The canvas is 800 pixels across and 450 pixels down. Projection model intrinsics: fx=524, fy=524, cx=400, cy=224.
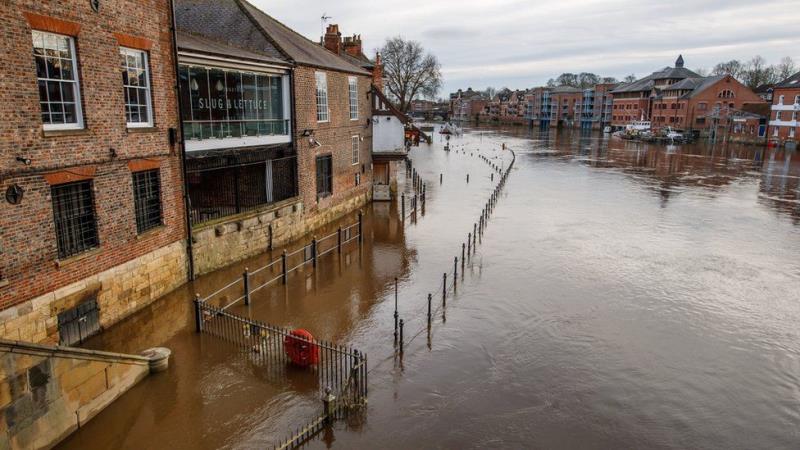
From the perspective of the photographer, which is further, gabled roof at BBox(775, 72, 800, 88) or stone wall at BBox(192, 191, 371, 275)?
gabled roof at BBox(775, 72, 800, 88)

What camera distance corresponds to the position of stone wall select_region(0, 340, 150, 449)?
295 inches

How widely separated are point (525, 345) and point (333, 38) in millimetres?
25766

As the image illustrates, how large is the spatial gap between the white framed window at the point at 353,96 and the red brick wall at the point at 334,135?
377 millimetres

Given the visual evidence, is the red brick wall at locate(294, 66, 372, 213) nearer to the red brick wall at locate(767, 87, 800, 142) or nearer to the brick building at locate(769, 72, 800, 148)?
the brick building at locate(769, 72, 800, 148)

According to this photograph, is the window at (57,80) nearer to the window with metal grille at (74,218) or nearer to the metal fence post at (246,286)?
the window with metal grille at (74,218)

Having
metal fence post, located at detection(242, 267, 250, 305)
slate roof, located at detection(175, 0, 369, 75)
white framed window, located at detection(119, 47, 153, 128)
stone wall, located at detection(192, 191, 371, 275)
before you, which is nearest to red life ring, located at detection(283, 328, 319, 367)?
metal fence post, located at detection(242, 267, 250, 305)

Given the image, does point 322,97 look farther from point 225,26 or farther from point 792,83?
point 792,83

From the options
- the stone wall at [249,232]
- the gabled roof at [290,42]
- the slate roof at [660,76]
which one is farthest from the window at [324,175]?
the slate roof at [660,76]

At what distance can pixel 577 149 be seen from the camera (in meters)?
74.4

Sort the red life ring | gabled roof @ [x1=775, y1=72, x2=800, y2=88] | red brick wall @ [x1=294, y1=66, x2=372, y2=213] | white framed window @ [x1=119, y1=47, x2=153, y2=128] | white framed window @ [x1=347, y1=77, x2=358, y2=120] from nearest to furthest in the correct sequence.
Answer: the red life ring → white framed window @ [x1=119, y1=47, x2=153, y2=128] → red brick wall @ [x1=294, y1=66, x2=372, y2=213] → white framed window @ [x1=347, y1=77, x2=358, y2=120] → gabled roof @ [x1=775, y1=72, x2=800, y2=88]

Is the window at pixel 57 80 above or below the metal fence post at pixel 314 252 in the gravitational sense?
above

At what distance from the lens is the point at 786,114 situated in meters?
72.9

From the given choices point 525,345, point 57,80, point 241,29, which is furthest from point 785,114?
point 57,80

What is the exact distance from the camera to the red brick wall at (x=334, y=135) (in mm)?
21859
